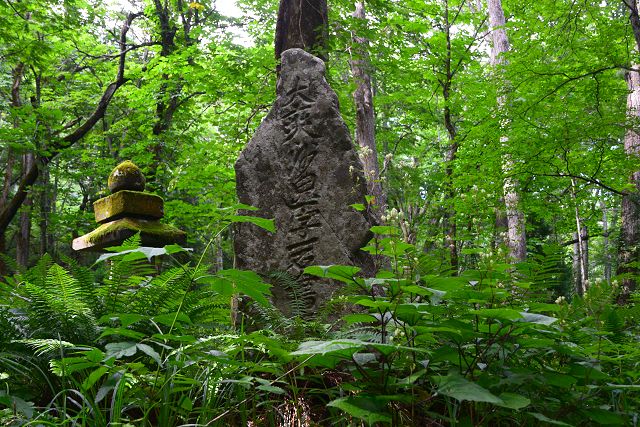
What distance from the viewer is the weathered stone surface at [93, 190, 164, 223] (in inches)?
215

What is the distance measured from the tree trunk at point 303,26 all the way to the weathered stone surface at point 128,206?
2226mm

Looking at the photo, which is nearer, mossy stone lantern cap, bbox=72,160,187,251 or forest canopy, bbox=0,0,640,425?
forest canopy, bbox=0,0,640,425

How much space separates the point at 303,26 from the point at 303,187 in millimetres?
2552

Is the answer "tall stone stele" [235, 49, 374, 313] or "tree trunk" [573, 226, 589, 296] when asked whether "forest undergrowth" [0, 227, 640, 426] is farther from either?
"tree trunk" [573, 226, 589, 296]

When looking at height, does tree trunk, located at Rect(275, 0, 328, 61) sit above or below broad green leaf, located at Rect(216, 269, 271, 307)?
above

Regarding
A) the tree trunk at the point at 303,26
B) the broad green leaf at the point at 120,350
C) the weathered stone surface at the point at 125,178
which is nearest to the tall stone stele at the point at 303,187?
the tree trunk at the point at 303,26

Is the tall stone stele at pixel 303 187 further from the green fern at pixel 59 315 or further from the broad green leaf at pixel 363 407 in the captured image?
the broad green leaf at pixel 363 407

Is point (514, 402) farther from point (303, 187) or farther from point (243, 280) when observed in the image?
point (303, 187)

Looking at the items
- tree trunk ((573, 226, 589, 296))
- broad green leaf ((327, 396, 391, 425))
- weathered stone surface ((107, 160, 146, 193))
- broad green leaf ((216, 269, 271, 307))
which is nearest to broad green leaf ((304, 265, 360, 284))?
broad green leaf ((216, 269, 271, 307))

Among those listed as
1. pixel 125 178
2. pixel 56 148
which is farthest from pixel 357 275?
pixel 56 148

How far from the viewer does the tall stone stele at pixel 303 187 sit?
149 inches

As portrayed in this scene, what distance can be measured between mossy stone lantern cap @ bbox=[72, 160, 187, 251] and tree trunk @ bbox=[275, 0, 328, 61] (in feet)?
7.29

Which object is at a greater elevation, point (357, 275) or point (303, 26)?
point (303, 26)

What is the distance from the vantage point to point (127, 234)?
206 inches
